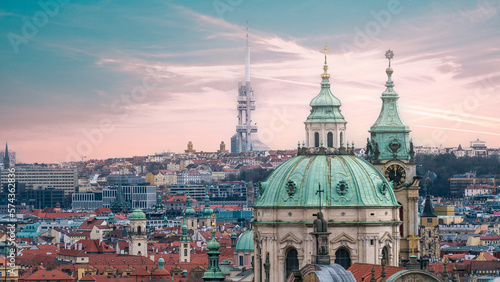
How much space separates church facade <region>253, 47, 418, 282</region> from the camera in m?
45.0

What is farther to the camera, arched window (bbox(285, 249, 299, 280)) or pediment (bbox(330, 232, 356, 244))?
arched window (bbox(285, 249, 299, 280))

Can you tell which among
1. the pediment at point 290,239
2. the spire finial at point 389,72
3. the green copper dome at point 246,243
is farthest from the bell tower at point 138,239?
the pediment at point 290,239

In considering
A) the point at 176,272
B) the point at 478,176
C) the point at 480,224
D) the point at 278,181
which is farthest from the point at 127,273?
the point at 478,176

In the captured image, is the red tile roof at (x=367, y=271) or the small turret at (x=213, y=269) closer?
the red tile roof at (x=367, y=271)

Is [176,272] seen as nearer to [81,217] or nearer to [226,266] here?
[226,266]

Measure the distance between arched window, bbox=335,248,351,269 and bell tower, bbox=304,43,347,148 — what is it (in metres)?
3.96

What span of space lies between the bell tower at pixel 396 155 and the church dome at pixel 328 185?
5854 mm

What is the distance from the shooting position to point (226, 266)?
85750 mm

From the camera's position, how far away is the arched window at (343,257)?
44781 mm

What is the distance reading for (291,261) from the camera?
45312 millimetres

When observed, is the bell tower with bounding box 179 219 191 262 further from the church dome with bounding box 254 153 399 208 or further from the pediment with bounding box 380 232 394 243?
the pediment with bounding box 380 232 394 243

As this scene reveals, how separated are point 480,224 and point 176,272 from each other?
41.4 m

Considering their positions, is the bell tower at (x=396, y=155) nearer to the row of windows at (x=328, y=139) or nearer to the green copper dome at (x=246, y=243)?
the row of windows at (x=328, y=139)

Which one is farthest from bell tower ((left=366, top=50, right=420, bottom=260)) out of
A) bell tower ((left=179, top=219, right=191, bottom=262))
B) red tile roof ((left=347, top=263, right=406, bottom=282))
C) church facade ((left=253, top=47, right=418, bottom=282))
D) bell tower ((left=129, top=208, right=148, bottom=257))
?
bell tower ((left=129, top=208, right=148, bottom=257))
